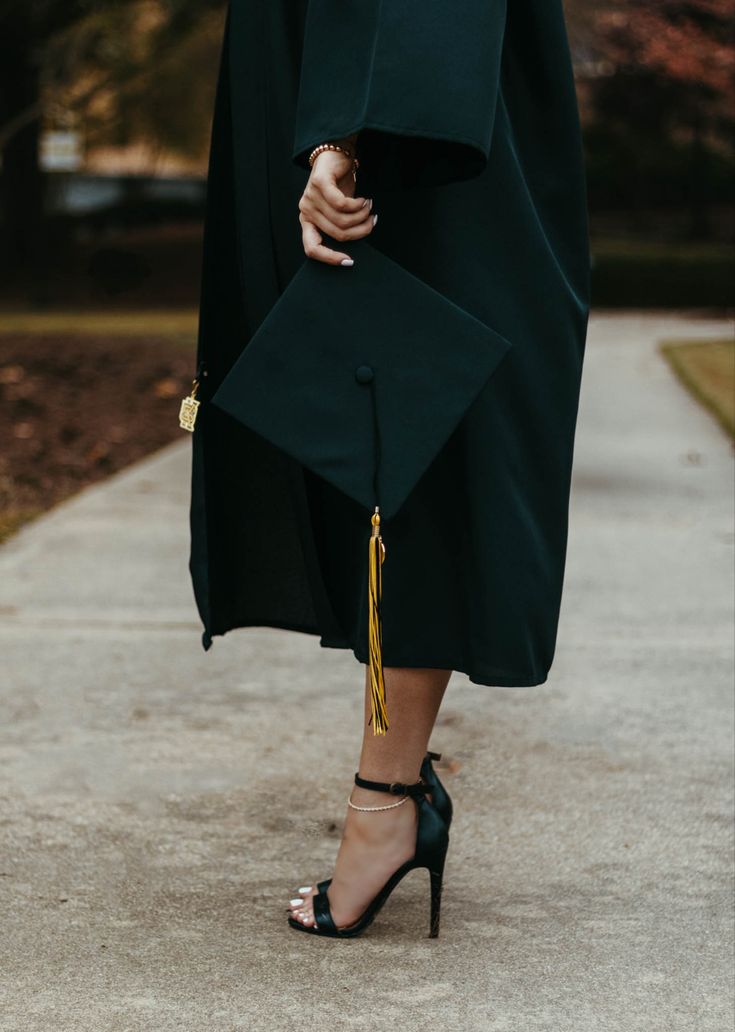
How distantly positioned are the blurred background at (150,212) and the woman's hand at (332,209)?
3725 mm

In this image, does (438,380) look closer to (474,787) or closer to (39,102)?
(474,787)

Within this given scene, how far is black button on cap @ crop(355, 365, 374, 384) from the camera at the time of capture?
2.02 meters

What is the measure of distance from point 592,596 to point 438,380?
2697 mm

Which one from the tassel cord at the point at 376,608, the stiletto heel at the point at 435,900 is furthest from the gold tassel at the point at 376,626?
A: the stiletto heel at the point at 435,900

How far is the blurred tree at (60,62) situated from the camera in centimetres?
2100

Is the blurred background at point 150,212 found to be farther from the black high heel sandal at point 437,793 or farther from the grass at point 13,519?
the black high heel sandal at point 437,793

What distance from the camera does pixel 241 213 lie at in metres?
2.30

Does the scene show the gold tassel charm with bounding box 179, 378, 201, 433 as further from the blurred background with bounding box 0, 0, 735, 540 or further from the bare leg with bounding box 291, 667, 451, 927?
the blurred background with bounding box 0, 0, 735, 540

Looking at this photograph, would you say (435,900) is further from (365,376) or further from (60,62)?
(60,62)

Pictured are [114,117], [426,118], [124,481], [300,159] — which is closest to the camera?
[426,118]

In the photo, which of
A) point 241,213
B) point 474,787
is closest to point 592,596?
point 474,787

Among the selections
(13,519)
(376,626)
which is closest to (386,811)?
(376,626)

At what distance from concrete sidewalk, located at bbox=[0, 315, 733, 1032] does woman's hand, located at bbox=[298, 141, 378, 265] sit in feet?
3.49

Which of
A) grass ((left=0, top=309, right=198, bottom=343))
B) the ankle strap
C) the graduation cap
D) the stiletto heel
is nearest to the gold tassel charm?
the graduation cap
